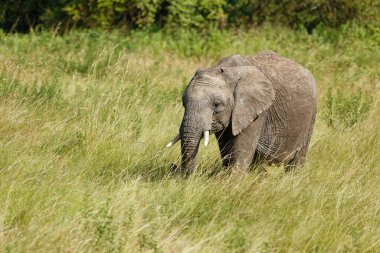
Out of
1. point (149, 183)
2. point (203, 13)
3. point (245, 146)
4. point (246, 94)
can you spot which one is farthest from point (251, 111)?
point (203, 13)

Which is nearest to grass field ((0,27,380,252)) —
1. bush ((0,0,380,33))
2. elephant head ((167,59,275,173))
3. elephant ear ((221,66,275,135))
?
elephant head ((167,59,275,173))

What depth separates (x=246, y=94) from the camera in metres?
7.03

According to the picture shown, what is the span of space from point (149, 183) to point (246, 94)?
3.51 ft

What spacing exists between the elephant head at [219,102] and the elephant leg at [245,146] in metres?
0.12

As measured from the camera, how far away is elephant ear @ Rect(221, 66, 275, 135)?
22.9 ft

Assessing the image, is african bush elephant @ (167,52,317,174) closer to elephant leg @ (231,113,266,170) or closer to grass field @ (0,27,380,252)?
elephant leg @ (231,113,266,170)

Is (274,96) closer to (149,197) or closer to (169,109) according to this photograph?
(149,197)

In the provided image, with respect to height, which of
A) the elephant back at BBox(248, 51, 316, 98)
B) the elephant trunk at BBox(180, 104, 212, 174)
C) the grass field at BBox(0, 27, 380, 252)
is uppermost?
the elephant back at BBox(248, 51, 316, 98)

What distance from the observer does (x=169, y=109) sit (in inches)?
373

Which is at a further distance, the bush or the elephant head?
the bush

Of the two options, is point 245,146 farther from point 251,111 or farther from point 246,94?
point 246,94

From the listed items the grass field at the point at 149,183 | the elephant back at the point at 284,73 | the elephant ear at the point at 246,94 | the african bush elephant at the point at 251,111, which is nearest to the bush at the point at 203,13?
the grass field at the point at 149,183

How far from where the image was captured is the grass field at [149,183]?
17.7ft

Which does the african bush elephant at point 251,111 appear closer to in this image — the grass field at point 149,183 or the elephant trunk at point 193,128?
the elephant trunk at point 193,128
